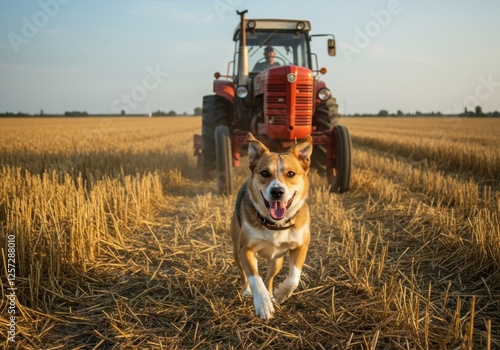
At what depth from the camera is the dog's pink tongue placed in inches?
124

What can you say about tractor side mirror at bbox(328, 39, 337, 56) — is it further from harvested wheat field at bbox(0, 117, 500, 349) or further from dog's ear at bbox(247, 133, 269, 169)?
dog's ear at bbox(247, 133, 269, 169)

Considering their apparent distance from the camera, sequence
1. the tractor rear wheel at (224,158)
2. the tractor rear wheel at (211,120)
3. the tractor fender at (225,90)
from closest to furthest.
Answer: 1. the tractor rear wheel at (224,158)
2. the tractor fender at (225,90)
3. the tractor rear wheel at (211,120)

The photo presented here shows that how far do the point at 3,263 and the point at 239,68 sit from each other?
5.77m

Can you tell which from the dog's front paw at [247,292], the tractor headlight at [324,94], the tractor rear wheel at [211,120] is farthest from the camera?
the tractor rear wheel at [211,120]

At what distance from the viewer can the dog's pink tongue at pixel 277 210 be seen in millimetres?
3160

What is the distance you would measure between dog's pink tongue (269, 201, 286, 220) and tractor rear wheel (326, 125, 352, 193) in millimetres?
4072

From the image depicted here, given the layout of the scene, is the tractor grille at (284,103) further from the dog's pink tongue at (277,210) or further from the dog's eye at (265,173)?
the dog's pink tongue at (277,210)

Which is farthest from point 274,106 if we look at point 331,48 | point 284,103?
point 331,48

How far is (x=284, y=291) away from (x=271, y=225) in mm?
528

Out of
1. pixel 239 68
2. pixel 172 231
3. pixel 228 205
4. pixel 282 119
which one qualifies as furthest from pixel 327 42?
pixel 172 231

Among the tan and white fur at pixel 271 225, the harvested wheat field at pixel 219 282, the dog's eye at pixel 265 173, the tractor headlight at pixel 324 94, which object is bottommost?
the harvested wheat field at pixel 219 282

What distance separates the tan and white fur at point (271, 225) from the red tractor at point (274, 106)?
3.21 m

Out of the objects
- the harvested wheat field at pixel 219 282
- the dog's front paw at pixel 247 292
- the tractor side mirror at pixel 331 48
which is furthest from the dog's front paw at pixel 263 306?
the tractor side mirror at pixel 331 48

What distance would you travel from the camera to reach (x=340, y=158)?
7012 mm
